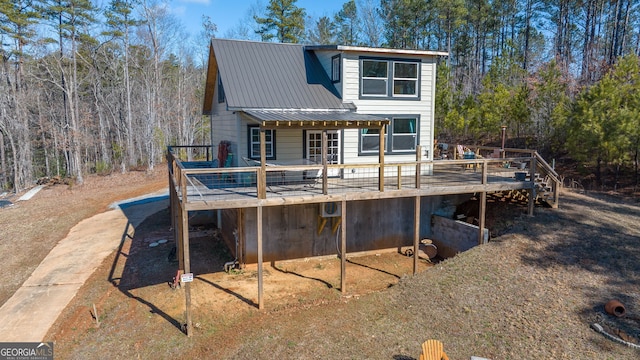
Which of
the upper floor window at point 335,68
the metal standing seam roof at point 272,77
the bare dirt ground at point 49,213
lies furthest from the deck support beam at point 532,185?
the bare dirt ground at point 49,213

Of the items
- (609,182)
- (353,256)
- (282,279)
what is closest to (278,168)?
(282,279)

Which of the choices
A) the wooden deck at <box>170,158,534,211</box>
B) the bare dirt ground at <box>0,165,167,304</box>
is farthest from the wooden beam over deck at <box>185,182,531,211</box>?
the bare dirt ground at <box>0,165,167,304</box>

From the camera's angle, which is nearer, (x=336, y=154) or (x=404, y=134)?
(x=336, y=154)

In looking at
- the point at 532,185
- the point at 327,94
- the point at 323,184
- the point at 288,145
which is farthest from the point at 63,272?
the point at 532,185

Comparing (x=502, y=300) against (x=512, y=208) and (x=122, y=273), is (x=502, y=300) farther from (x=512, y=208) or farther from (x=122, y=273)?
(x=122, y=273)

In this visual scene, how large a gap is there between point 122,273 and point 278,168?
6.42m

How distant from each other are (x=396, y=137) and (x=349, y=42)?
29665 mm

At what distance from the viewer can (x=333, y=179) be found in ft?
45.1

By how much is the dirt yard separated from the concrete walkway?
1.53ft

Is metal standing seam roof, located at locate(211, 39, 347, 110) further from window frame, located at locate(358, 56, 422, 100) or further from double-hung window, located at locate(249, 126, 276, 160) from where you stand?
window frame, located at locate(358, 56, 422, 100)

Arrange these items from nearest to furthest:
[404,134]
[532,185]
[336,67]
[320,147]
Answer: [532,185]
[320,147]
[336,67]
[404,134]

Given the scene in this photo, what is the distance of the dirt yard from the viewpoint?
8359 mm

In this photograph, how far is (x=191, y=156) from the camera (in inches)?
1307

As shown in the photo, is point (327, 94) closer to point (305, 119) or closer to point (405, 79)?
point (405, 79)
